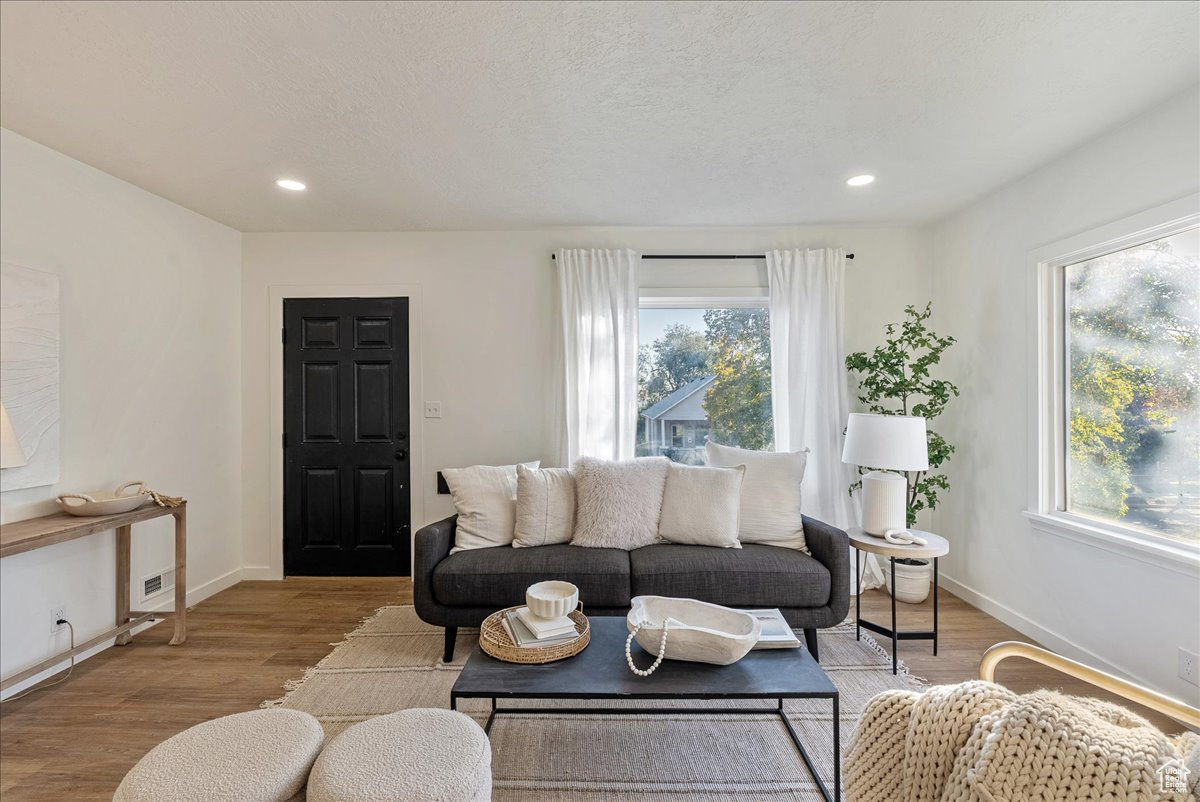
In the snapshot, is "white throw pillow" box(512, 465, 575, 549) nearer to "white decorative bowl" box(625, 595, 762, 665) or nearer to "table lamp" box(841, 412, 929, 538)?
"white decorative bowl" box(625, 595, 762, 665)

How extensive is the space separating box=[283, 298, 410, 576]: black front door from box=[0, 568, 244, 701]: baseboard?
0.34 m

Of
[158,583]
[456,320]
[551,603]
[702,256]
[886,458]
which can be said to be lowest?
[158,583]

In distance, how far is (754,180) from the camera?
2979 millimetres

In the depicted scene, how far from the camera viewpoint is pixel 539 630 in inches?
72.9

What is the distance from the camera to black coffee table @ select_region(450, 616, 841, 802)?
1.60 m

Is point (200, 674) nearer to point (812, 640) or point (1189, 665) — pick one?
point (812, 640)

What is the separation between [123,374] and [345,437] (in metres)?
1.27

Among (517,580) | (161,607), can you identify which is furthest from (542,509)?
(161,607)

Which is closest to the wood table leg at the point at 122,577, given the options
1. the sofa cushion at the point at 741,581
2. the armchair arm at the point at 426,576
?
the armchair arm at the point at 426,576

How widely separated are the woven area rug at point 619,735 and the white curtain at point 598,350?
5.32 feet

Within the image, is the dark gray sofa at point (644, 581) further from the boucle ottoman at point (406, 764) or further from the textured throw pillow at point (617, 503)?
the boucle ottoman at point (406, 764)

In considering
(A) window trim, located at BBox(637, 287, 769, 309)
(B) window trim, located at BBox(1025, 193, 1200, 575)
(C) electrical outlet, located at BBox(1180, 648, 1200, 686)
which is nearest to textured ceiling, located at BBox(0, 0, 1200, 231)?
(B) window trim, located at BBox(1025, 193, 1200, 575)

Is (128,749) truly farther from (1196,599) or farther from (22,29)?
(1196,599)

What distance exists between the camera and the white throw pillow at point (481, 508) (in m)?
2.92
